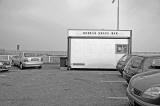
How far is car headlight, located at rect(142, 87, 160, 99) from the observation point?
13.1 feet

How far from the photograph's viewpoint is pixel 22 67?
1842 centimetres

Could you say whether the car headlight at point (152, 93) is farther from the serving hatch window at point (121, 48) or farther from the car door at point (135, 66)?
the serving hatch window at point (121, 48)

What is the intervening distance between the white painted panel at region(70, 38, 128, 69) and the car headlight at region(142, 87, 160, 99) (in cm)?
1337

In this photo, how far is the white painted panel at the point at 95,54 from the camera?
57.7 ft

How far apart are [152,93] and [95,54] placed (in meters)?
13.6

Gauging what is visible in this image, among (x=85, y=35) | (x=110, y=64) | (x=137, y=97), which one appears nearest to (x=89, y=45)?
(x=85, y=35)

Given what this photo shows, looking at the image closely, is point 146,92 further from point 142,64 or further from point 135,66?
point 135,66

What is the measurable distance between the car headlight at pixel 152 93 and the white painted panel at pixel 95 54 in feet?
43.9


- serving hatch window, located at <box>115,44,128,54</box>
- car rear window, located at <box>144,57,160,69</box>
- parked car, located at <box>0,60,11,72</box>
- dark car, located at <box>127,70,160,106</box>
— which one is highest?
serving hatch window, located at <box>115,44,128,54</box>

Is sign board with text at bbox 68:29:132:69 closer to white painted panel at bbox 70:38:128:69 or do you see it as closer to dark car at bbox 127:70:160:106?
white painted panel at bbox 70:38:128:69

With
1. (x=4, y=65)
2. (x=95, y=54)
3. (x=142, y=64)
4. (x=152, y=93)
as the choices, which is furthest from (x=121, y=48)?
(x=152, y=93)

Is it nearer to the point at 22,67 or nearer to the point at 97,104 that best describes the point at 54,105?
the point at 97,104

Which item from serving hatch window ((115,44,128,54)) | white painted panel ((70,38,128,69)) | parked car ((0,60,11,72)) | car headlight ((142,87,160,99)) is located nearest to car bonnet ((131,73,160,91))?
car headlight ((142,87,160,99))

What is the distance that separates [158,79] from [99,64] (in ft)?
43.3
